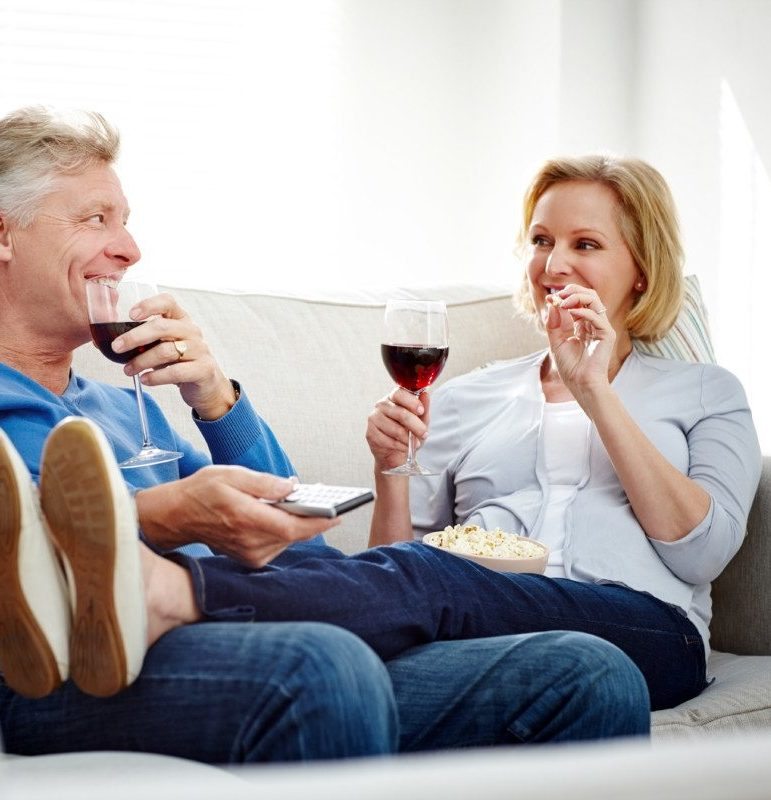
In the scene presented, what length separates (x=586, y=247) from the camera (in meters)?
2.15

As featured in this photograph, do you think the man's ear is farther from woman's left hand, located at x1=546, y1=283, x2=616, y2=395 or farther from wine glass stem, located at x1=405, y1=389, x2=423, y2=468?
woman's left hand, located at x1=546, y1=283, x2=616, y2=395

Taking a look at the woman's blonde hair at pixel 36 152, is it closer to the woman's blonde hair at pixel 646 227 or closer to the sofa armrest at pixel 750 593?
the woman's blonde hair at pixel 646 227

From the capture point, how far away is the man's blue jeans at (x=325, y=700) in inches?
41.3

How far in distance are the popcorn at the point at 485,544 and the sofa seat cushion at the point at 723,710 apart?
12.5 inches

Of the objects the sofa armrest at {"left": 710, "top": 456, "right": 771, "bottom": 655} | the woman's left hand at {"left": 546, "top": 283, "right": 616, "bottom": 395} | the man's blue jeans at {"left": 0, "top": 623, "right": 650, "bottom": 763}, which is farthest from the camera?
the sofa armrest at {"left": 710, "top": 456, "right": 771, "bottom": 655}

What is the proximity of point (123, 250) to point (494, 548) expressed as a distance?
0.78 meters

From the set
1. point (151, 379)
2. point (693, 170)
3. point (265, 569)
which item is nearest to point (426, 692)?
point (265, 569)

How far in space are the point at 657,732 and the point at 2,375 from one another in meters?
1.11

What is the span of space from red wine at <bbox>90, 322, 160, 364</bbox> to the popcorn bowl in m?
0.54

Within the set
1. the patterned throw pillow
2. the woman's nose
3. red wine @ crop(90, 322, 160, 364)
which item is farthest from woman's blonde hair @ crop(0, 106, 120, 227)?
the patterned throw pillow

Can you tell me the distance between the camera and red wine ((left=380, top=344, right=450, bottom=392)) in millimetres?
1688

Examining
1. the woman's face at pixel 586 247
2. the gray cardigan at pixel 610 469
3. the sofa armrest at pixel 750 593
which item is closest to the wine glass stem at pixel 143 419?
the gray cardigan at pixel 610 469

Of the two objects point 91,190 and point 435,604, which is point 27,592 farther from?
point 91,190

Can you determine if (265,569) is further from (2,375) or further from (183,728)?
(2,375)
